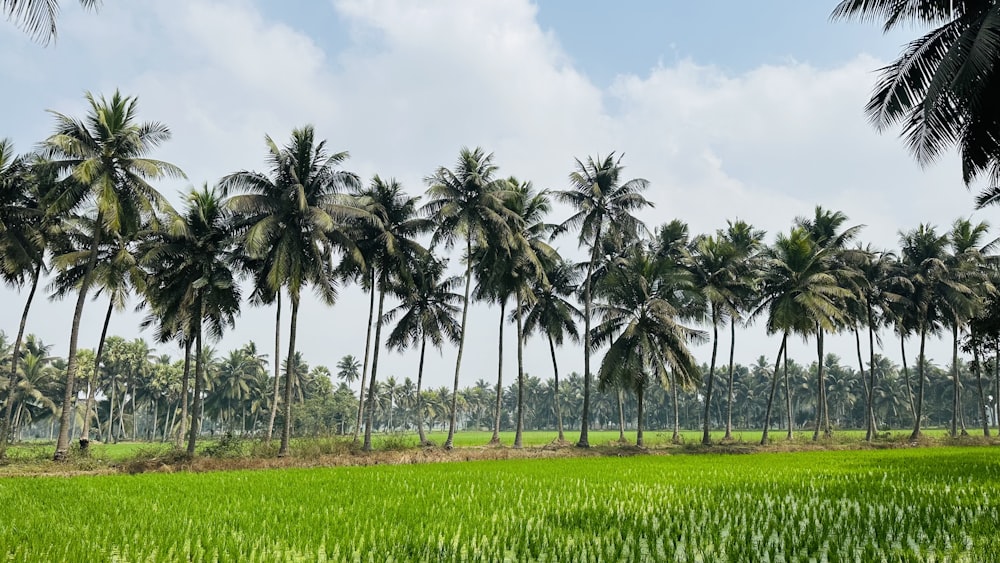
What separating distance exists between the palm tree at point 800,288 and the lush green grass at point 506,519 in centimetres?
1844

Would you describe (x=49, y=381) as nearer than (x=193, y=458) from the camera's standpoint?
No

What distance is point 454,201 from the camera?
1141 inches

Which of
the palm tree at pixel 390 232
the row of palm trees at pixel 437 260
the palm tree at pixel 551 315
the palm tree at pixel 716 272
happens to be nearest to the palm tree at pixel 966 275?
the row of palm trees at pixel 437 260

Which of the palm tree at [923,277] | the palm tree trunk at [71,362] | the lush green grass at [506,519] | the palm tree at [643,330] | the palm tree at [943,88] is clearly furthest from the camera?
the palm tree at [923,277]

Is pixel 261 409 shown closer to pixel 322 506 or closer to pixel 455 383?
pixel 455 383

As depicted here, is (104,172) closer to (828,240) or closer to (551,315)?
→ (551,315)

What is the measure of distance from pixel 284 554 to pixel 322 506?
3392 mm

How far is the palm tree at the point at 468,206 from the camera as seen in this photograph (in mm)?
28406

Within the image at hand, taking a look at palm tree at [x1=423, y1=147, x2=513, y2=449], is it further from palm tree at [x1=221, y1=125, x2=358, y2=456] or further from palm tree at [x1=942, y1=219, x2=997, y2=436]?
palm tree at [x1=942, y1=219, x2=997, y2=436]

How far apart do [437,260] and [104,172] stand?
52.1 ft

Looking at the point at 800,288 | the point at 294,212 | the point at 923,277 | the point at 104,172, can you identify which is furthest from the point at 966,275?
the point at 104,172

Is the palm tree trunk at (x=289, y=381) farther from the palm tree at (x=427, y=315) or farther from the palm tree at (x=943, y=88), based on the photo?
the palm tree at (x=943, y=88)

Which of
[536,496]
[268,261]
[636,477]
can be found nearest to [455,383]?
[268,261]

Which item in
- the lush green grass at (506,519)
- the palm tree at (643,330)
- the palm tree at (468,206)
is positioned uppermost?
the palm tree at (468,206)
